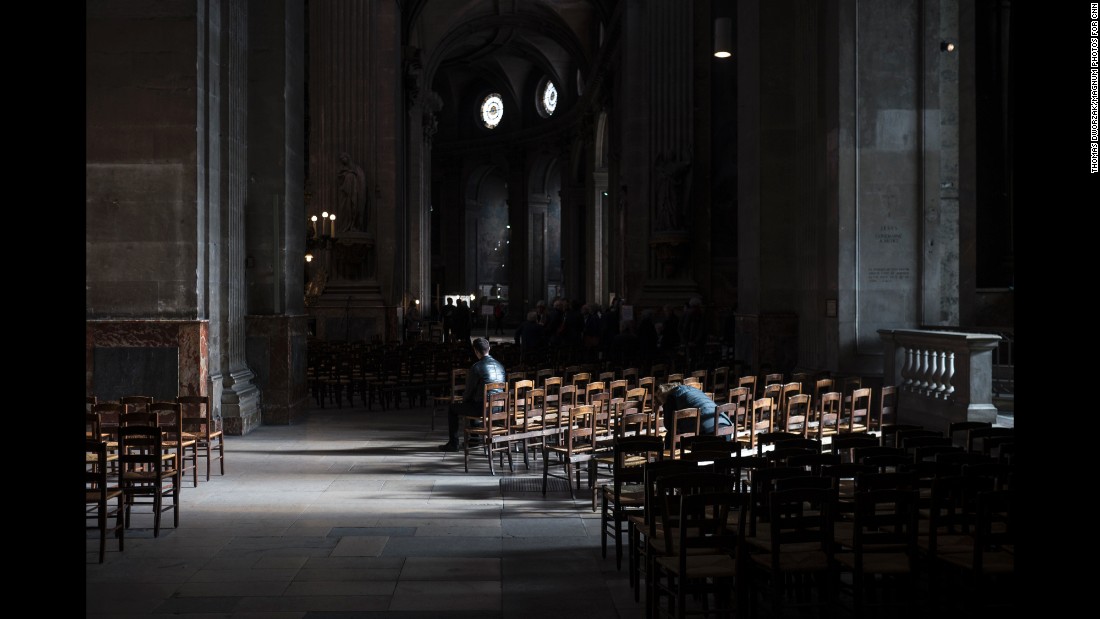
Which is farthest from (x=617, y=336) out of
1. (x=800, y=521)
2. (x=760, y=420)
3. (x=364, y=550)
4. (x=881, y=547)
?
(x=881, y=547)

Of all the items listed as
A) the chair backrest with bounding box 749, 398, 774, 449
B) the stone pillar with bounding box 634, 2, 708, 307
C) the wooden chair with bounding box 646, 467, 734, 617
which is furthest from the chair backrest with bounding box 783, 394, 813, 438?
the stone pillar with bounding box 634, 2, 708, 307

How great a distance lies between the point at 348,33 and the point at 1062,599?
28187 millimetres

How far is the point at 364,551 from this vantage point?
25.8 ft

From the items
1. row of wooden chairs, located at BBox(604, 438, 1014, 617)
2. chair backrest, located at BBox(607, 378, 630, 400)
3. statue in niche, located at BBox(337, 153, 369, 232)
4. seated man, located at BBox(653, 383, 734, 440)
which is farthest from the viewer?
statue in niche, located at BBox(337, 153, 369, 232)

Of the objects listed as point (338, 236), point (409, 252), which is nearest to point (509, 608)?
point (338, 236)

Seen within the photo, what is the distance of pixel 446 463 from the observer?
12.7 metres

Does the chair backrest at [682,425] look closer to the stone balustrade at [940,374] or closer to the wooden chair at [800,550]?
the wooden chair at [800,550]

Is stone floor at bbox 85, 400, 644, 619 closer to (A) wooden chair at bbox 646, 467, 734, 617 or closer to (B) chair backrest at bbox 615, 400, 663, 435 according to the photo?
(A) wooden chair at bbox 646, 467, 734, 617

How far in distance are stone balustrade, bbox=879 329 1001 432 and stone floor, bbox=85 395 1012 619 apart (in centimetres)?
502

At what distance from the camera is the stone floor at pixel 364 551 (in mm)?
6402

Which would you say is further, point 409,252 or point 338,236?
point 409,252

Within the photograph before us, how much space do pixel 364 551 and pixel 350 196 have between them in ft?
68.9

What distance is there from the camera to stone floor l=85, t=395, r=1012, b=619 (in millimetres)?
6402
